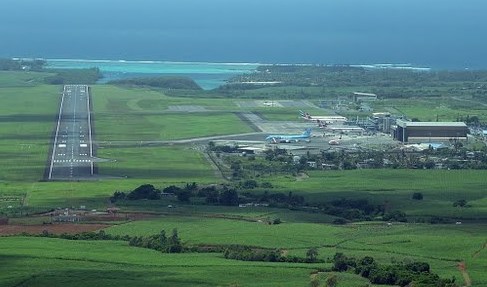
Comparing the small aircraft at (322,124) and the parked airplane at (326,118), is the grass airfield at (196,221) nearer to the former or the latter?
the small aircraft at (322,124)

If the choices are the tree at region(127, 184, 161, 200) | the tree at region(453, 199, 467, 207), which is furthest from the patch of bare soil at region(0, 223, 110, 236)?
the tree at region(453, 199, 467, 207)

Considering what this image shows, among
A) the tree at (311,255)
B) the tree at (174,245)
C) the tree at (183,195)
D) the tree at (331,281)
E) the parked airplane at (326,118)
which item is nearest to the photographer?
the tree at (331,281)

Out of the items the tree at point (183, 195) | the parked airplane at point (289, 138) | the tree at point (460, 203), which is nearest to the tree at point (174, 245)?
the tree at point (183, 195)

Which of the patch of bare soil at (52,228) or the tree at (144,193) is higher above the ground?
the tree at (144,193)

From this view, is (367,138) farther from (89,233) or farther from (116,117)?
(89,233)

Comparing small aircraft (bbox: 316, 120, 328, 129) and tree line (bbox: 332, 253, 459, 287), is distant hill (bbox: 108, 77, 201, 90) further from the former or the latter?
tree line (bbox: 332, 253, 459, 287)

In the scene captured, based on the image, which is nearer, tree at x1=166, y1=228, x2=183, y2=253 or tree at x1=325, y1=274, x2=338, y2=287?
tree at x1=325, y1=274, x2=338, y2=287
